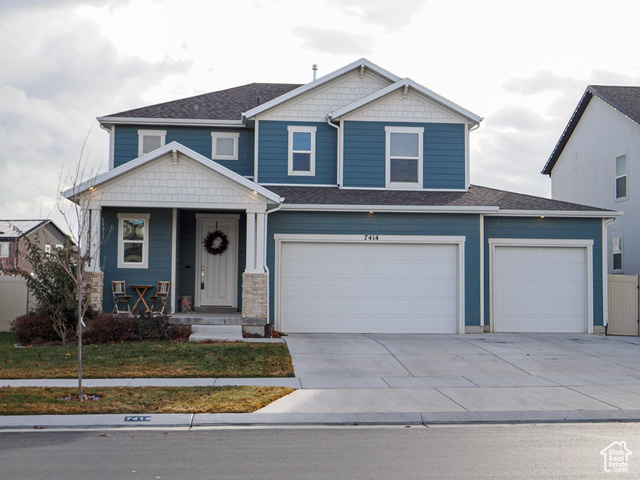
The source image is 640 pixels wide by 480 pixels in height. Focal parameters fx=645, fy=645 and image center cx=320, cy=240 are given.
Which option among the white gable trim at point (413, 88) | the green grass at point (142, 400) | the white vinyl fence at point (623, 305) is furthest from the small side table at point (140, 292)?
the white vinyl fence at point (623, 305)

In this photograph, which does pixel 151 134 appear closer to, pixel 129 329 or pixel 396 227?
pixel 129 329

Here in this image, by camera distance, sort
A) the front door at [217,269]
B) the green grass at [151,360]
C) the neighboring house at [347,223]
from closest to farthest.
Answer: the green grass at [151,360]
the neighboring house at [347,223]
the front door at [217,269]

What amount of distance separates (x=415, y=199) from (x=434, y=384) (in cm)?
797

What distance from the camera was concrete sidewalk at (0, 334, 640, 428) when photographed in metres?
8.87

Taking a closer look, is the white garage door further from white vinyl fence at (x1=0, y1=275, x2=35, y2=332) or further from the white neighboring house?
white vinyl fence at (x1=0, y1=275, x2=35, y2=332)

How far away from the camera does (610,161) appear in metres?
23.9

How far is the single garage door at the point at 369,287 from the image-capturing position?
58.6 feet

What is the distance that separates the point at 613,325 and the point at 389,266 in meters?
6.90

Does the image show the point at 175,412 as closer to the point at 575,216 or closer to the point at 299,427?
the point at 299,427

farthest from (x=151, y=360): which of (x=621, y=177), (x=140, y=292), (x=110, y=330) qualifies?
(x=621, y=177)

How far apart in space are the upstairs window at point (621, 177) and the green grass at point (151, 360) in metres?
14.9

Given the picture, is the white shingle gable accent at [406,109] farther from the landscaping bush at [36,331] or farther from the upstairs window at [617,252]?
the landscaping bush at [36,331]

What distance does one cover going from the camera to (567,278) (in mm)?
18656

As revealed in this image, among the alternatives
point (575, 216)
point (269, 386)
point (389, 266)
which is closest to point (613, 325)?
point (575, 216)
